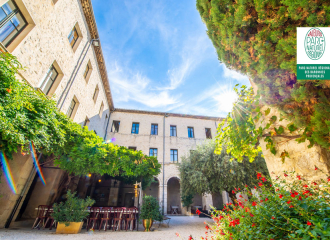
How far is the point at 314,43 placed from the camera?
5.40 feet

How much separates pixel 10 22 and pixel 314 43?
8.70 m

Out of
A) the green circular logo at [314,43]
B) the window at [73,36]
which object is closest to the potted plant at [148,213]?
the green circular logo at [314,43]

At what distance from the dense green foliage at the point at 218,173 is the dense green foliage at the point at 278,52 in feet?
24.9

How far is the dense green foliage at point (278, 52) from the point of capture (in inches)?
66.8

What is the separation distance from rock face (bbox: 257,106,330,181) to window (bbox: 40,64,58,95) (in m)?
9.09

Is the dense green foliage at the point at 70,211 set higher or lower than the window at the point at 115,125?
lower

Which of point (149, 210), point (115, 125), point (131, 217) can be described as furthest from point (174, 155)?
point (131, 217)

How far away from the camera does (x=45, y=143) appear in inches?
210

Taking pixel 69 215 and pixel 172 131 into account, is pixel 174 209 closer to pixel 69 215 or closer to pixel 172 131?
pixel 172 131

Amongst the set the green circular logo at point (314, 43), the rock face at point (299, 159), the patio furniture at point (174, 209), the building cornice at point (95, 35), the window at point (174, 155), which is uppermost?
the building cornice at point (95, 35)

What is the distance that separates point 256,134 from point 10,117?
598 centimetres

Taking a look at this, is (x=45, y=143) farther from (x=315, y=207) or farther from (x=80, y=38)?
(x=80, y=38)

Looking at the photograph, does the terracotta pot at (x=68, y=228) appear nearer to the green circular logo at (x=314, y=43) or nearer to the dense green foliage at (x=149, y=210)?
the dense green foliage at (x=149, y=210)

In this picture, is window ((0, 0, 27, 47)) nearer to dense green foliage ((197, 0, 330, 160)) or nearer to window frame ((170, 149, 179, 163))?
dense green foliage ((197, 0, 330, 160))
